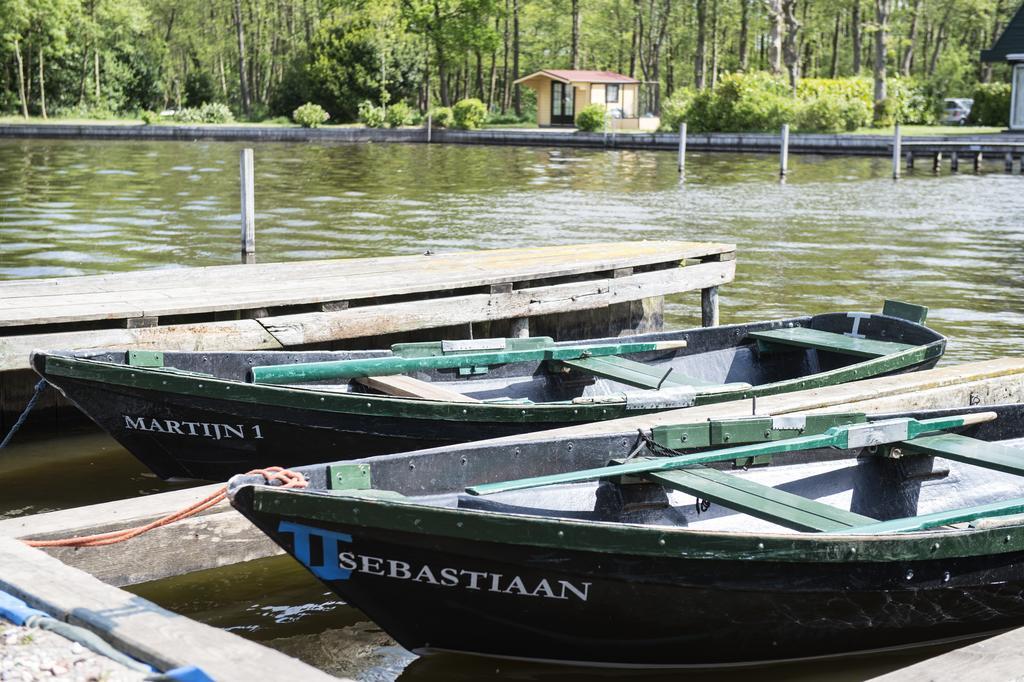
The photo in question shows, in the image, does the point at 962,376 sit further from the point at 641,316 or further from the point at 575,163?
the point at 575,163

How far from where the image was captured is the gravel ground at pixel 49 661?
13.4 feet

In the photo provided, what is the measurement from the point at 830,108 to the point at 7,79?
4463 centimetres

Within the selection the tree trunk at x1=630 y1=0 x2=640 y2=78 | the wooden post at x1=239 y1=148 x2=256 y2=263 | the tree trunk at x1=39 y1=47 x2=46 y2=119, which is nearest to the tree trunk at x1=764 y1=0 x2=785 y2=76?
the tree trunk at x1=630 y1=0 x2=640 y2=78

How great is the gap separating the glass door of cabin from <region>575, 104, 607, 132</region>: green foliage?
277 inches

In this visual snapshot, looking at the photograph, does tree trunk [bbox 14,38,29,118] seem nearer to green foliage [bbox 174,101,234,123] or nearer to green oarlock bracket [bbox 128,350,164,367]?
green foliage [bbox 174,101,234,123]

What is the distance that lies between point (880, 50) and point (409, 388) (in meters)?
49.9

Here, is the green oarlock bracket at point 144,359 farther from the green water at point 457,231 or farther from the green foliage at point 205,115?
the green foliage at point 205,115

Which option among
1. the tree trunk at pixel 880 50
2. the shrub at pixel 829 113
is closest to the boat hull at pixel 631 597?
the shrub at pixel 829 113

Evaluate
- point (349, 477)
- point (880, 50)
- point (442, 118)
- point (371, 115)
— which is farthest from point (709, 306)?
point (371, 115)

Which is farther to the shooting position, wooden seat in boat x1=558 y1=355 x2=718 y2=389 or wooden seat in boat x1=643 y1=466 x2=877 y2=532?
wooden seat in boat x1=558 y1=355 x2=718 y2=389

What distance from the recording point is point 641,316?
45.1ft

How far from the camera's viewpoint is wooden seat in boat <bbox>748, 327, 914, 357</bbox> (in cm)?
956

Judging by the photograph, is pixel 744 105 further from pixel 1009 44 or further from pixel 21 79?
pixel 21 79

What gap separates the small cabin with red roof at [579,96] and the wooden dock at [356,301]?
5206 cm
